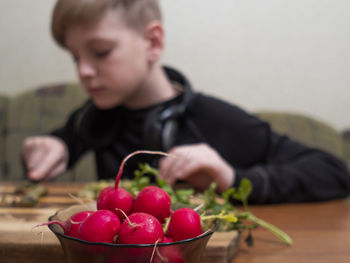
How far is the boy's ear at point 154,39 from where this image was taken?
35.9 inches

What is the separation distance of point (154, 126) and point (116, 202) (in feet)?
1.69

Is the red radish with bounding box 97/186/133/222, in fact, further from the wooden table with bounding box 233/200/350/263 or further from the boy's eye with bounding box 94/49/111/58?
the boy's eye with bounding box 94/49/111/58

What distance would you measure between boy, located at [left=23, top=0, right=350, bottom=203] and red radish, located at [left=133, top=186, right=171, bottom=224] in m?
0.36

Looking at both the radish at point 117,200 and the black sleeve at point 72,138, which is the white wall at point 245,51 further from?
the radish at point 117,200

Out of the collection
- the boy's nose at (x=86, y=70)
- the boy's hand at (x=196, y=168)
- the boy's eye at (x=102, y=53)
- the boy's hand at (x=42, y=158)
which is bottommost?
the boy's hand at (x=42, y=158)

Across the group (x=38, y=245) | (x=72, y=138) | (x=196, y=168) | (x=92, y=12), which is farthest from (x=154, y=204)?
(x=72, y=138)

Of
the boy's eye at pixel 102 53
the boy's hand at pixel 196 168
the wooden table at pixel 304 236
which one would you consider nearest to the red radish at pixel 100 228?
the wooden table at pixel 304 236

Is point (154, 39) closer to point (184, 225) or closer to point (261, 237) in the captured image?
point (261, 237)

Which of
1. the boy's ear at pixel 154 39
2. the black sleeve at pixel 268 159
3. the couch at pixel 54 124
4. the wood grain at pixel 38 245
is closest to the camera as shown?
the wood grain at pixel 38 245

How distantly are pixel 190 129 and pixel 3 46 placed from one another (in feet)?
3.85

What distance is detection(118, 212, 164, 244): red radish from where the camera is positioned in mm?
238

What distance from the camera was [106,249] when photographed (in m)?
0.23

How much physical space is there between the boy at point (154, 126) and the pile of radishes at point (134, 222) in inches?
14.3

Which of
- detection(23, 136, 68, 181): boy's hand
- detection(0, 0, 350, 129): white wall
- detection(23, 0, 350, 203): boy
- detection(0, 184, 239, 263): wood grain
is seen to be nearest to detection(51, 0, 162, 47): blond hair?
detection(23, 0, 350, 203): boy
